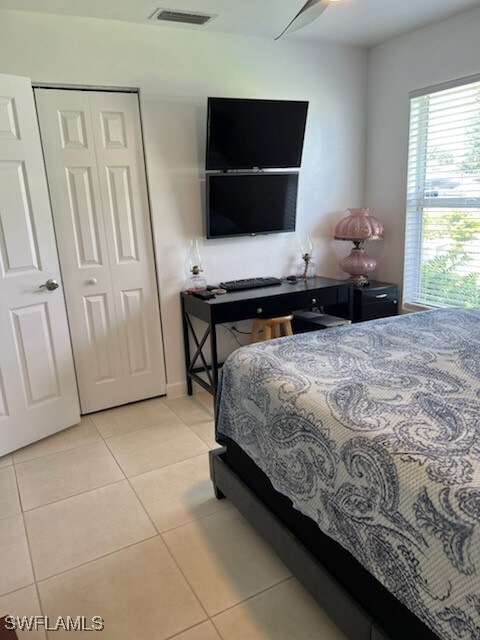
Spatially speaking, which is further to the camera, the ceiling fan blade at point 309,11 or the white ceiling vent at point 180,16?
the white ceiling vent at point 180,16

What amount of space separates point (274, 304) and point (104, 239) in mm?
1250

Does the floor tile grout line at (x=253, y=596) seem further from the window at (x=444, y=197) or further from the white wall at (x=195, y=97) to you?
the window at (x=444, y=197)

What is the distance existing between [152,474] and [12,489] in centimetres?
74

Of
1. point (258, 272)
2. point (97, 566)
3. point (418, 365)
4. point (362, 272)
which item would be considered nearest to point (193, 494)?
point (97, 566)

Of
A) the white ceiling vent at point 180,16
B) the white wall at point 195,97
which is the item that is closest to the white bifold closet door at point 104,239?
the white wall at point 195,97

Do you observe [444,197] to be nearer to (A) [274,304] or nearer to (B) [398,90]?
(B) [398,90]

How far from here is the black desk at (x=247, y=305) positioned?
9.97 feet

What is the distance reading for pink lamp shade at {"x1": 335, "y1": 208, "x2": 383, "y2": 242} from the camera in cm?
364

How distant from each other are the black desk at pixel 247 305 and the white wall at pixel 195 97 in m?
0.12

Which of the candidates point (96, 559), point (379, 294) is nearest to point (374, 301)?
point (379, 294)

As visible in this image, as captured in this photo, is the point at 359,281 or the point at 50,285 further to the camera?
the point at 359,281

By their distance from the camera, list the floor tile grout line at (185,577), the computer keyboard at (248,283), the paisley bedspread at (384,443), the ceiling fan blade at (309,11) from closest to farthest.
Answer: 1. the paisley bedspread at (384,443)
2. the floor tile grout line at (185,577)
3. the ceiling fan blade at (309,11)
4. the computer keyboard at (248,283)

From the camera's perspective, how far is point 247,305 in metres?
3.09

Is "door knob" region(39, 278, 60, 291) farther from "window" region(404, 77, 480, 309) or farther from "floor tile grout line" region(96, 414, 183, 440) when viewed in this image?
"window" region(404, 77, 480, 309)
